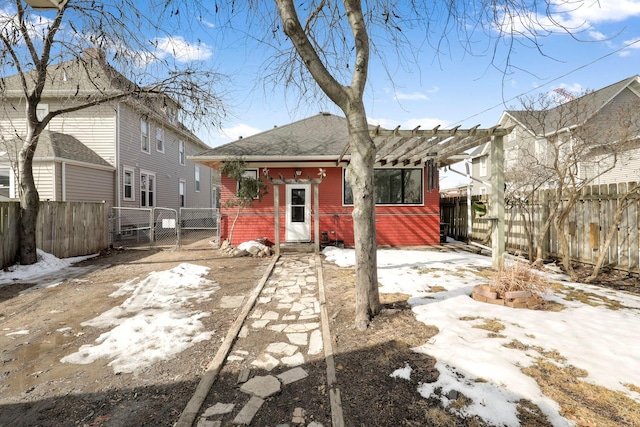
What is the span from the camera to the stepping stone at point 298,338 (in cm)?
329

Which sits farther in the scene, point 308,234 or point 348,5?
point 308,234

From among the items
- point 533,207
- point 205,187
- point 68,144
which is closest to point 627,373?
point 533,207

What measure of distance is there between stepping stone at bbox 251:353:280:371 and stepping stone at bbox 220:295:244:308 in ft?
5.57

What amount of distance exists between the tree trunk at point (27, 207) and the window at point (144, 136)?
784 cm

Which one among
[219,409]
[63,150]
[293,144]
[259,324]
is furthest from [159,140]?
[219,409]

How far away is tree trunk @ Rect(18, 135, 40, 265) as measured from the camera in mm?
7008

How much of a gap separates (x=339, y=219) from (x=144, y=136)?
11225mm

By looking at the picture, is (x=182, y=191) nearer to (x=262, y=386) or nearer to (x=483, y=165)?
(x=262, y=386)

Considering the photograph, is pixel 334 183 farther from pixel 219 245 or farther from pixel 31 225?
pixel 31 225

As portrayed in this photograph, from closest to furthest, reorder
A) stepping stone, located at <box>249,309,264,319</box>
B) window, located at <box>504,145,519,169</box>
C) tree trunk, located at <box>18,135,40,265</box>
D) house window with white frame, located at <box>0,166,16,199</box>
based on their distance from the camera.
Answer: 1. stepping stone, located at <box>249,309,264,319</box>
2. tree trunk, located at <box>18,135,40,265</box>
3. house window with white frame, located at <box>0,166,16,199</box>
4. window, located at <box>504,145,519,169</box>

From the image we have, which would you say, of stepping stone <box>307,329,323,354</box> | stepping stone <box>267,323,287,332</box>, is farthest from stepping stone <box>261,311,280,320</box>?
stepping stone <box>307,329,323,354</box>

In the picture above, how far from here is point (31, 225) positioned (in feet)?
23.3

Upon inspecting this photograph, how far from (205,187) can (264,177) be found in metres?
15.1

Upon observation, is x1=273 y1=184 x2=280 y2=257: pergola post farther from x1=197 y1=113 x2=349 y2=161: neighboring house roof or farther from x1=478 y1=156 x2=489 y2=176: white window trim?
x1=478 y1=156 x2=489 y2=176: white window trim
